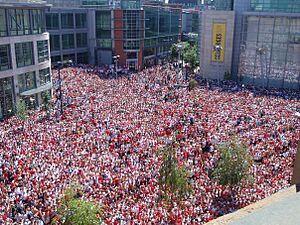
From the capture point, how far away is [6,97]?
33.0 meters

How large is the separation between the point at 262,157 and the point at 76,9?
47.6 m

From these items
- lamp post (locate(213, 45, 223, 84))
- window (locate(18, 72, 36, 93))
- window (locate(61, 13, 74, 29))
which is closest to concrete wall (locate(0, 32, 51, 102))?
window (locate(18, 72, 36, 93))

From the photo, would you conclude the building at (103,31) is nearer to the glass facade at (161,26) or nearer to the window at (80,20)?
the window at (80,20)

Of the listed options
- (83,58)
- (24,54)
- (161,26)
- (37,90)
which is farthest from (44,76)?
(161,26)

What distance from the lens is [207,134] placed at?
26.5 meters

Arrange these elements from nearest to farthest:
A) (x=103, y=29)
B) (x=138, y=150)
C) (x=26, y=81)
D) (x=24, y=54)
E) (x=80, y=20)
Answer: (x=138, y=150), (x=24, y=54), (x=26, y=81), (x=103, y=29), (x=80, y=20)

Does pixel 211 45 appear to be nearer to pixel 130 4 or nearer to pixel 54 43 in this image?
pixel 130 4

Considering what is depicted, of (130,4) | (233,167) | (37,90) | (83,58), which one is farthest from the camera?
(83,58)

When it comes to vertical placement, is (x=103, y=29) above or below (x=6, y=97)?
above

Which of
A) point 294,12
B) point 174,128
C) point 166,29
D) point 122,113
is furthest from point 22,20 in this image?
point 166,29

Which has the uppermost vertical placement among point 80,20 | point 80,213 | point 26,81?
point 80,20

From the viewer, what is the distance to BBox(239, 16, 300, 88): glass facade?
4788 cm

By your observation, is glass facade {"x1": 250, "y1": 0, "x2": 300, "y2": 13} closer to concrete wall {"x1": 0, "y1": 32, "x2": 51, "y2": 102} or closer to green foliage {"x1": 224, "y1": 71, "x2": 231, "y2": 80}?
green foliage {"x1": 224, "y1": 71, "x2": 231, "y2": 80}

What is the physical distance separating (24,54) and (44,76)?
362cm
